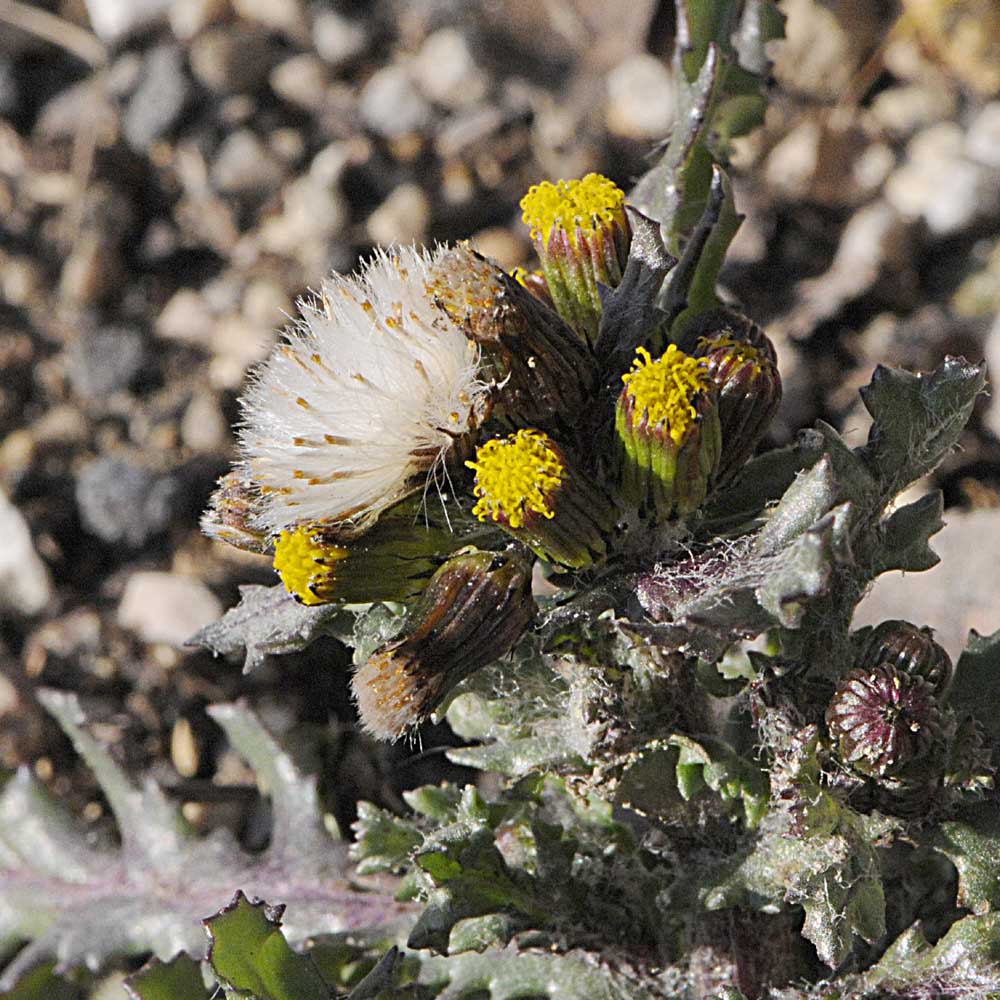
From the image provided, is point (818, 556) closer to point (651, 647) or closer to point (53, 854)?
point (651, 647)

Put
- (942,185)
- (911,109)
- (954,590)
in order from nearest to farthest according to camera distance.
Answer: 1. (954,590)
2. (942,185)
3. (911,109)

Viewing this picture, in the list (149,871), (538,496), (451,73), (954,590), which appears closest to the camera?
(538,496)

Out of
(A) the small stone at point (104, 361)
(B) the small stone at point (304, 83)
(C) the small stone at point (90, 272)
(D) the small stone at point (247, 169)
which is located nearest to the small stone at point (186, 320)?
(A) the small stone at point (104, 361)

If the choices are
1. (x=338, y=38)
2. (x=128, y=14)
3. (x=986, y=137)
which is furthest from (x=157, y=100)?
(x=986, y=137)

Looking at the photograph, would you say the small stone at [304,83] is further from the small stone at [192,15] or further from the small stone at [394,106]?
the small stone at [192,15]

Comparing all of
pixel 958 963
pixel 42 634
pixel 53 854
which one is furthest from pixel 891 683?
pixel 42 634

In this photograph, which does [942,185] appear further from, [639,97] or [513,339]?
[513,339]

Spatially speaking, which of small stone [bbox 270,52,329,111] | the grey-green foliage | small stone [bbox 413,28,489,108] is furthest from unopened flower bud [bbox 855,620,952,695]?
small stone [bbox 270,52,329,111]

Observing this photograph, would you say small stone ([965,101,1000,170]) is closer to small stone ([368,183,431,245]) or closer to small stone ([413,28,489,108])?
small stone ([413,28,489,108])
